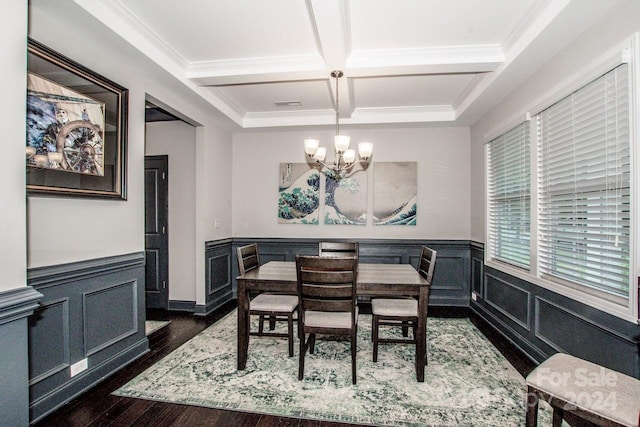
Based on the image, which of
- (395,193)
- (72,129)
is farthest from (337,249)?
(72,129)

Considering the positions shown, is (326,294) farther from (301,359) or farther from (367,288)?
(301,359)

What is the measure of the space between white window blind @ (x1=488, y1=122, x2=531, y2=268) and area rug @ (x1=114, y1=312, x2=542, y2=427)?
3.42 ft

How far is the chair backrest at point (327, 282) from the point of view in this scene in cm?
235

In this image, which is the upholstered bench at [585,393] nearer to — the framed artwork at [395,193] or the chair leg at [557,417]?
the chair leg at [557,417]

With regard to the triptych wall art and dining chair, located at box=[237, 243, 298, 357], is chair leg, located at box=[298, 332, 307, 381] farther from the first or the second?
the triptych wall art

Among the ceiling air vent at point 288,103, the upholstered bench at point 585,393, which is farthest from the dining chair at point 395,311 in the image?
the ceiling air vent at point 288,103

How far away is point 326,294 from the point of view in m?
2.38

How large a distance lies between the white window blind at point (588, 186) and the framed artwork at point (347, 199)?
2363mm

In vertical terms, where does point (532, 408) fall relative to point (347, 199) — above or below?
below

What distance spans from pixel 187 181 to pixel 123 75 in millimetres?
1813

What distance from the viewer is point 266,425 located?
6.62 feet

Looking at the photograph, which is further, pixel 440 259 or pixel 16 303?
pixel 440 259

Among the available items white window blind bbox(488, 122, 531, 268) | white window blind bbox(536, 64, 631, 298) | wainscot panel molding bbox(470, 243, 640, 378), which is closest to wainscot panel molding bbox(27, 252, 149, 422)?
wainscot panel molding bbox(470, 243, 640, 378)

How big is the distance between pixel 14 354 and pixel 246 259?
1.82 meters
